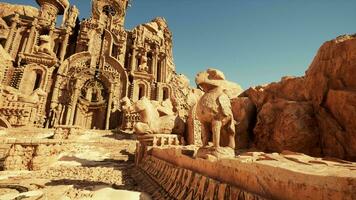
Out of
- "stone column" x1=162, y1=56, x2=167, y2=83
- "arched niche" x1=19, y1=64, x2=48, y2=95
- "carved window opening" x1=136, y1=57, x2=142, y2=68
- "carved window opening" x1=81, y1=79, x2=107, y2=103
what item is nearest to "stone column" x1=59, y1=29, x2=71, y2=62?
"arched niche" x1=19, y1=64, x2=48, y2=95

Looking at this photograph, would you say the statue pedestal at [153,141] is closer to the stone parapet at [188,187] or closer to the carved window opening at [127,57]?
the stone parapet at [188,187]

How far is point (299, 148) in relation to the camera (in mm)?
8617

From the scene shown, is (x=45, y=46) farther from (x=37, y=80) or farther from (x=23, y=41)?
(x=37, y=80)

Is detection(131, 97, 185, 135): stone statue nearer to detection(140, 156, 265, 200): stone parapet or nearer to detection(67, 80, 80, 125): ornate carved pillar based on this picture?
detection(140, 156, 265, 200): stone parapet

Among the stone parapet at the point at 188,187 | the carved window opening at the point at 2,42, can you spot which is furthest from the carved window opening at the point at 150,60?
the stone parapet at the point at 188,187

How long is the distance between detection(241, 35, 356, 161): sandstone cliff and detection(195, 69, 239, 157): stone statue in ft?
20.7

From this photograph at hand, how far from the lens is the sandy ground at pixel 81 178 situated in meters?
4.19

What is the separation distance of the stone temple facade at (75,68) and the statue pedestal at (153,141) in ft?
42.7

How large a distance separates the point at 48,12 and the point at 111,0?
31.4 ft

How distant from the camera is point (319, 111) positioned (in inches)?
330

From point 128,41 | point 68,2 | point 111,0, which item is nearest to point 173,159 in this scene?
Result: point 128,41

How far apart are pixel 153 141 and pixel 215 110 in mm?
4556

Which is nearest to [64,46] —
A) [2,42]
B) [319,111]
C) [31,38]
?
[31,38]

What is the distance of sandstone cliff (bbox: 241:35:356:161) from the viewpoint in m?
7.18
